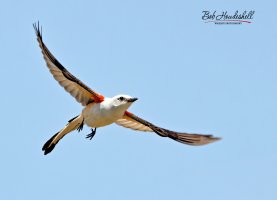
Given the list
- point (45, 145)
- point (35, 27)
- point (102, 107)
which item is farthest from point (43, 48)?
point (45, 145)

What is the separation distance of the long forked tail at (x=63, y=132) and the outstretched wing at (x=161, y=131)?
1.50m

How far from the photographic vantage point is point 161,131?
2217 centimetres

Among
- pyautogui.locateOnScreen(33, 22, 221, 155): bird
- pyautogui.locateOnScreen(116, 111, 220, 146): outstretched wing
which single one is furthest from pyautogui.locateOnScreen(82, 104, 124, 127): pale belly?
pyautogui.locateOnScreen(116, 111, 220, 146): outstretched wing

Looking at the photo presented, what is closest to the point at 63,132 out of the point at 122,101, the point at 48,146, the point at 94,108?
the point at 48,146

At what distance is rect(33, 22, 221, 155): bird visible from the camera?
20641 mm

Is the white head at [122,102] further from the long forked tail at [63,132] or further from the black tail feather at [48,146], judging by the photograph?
the black tail feather at [48,146]

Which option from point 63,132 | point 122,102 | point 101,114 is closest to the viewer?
point 122,102

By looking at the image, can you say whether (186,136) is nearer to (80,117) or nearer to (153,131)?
(153,131)

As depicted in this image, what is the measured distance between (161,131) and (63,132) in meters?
2.96

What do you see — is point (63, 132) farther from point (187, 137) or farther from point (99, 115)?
point (187, 137)

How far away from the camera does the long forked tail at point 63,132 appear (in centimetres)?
2189

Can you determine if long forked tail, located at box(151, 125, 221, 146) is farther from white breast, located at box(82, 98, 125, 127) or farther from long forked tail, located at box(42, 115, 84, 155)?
long forked tail, located at box(42, 115, 84, 155)

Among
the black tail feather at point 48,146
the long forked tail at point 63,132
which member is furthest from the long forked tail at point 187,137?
the black tail feather at point 48,146

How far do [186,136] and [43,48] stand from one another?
15.9 feet
